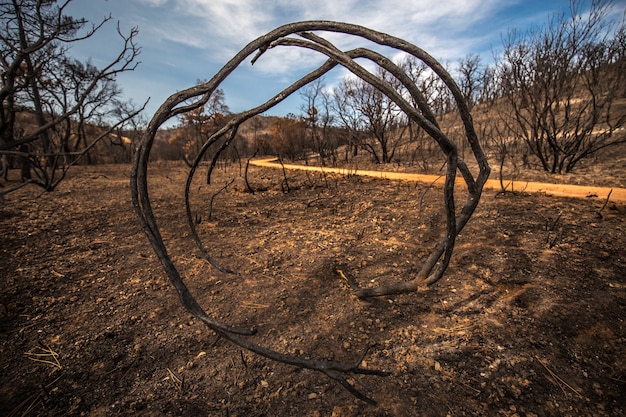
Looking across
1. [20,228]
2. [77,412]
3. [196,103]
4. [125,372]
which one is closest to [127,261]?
[125,372]

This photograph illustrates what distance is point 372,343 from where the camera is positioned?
7.00 feet

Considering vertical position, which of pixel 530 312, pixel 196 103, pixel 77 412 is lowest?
pixel 77 412

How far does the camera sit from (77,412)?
5.35 ft

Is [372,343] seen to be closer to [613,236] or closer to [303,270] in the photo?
[303,270]

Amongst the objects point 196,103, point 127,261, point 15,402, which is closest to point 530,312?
point 196,103

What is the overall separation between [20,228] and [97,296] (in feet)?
10.7

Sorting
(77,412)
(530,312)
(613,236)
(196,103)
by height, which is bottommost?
(77,412)

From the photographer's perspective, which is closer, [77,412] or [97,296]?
[77,412]

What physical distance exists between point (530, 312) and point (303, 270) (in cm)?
213

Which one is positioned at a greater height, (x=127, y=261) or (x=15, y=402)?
(x=127, y=261)

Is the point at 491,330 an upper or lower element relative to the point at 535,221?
lower

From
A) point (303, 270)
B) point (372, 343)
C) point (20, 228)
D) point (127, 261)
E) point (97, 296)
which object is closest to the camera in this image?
point (372, 343)

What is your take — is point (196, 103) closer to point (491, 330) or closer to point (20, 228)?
point (491, 330)

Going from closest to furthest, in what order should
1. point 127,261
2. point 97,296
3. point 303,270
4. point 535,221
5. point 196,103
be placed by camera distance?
point 196,103 → point 97,296 → point 303,270 → point 127,261 → point 535,221
